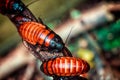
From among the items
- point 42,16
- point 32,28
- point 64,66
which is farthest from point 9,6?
point 42,16

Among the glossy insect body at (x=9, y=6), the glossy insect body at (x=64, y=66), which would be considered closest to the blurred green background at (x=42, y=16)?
the glossy insect body at (x=9, y=6)

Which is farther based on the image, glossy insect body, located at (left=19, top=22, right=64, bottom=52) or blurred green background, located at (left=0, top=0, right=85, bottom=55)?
blurred green background, located at (left=0, top=0, right=85, bottom=55)

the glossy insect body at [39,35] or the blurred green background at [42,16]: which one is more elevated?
the glossy insect body at [39,35]

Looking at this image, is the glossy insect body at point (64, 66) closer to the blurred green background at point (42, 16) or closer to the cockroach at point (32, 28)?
the cockroach at point (32, 28)

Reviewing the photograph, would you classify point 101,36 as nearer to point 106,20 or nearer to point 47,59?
point 106,20

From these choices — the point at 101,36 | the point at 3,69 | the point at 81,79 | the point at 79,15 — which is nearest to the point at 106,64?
the point at 101,36

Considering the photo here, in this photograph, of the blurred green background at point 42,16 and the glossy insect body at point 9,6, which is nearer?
the glossy insect body at point 9,6

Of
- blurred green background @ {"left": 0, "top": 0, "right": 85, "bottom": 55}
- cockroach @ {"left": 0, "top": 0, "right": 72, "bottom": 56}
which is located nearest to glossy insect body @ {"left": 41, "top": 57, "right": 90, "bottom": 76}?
cockroach @ {"left": 0, "top": 0, "right": 72, "bottom": 56}

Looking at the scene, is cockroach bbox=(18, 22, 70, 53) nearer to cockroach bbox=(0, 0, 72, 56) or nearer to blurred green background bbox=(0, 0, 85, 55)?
cockroach bbox=(0, 0, 72, 56)
